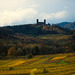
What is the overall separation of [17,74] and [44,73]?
25.9ft

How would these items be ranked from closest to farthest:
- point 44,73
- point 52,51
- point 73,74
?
point 73,74 → point 44,73 → point 52,51

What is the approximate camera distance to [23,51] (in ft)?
363

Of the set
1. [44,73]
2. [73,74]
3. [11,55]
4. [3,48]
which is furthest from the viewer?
[3,48]

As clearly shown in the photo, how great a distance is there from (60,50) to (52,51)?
34.7 ft

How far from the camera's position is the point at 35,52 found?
113 m

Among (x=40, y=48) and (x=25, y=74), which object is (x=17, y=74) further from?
(x=40, y=48)

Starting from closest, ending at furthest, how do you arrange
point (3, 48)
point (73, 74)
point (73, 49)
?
point (73, 74)
point (3, 48)
point (73, 49)

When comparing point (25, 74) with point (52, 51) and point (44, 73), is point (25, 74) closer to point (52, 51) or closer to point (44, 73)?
point (44, 73)

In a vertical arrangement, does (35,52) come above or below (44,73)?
below

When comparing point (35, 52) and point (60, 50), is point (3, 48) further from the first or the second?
point (60, 50)

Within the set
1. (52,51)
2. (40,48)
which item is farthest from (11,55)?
(52,51)

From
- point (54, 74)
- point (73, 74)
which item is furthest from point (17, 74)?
point (73, 74)

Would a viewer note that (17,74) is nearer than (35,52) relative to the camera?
Yes

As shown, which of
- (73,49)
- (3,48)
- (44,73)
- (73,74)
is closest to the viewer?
(73,74)
